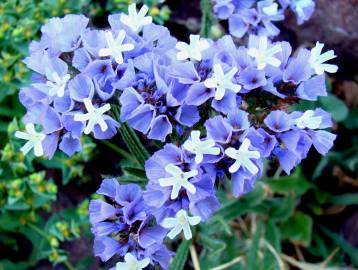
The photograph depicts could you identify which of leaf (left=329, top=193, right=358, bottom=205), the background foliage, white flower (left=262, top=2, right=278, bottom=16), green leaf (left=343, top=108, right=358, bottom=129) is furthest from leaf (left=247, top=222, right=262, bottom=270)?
white flower (left=262, top=2, right=278, bottom=16)

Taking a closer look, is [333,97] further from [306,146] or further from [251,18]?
[306,146]

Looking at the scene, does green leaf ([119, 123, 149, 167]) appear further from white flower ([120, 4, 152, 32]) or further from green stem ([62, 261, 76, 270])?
green stem ([62, 261, 76, 270])

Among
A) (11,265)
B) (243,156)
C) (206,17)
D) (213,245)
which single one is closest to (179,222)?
(243,156)

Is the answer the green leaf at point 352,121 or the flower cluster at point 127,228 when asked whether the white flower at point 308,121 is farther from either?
the green leaf at point 352,121

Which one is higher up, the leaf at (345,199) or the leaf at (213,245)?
the leaf at (213,245)

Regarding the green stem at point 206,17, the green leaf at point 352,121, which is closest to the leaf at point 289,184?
the green leaf at point 352,121

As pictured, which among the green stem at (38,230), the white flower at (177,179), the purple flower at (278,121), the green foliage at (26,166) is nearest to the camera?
the white flower at (177,179)

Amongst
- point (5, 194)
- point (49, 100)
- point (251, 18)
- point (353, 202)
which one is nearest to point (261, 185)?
point (353, 202)
